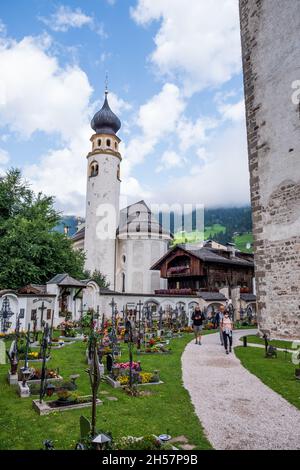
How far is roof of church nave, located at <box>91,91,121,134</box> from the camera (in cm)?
4438

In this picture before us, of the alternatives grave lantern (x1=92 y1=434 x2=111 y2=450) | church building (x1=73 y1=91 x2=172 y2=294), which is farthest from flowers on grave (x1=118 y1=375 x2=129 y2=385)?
church building (x1=73 y1=91 x2=172 y2=294)

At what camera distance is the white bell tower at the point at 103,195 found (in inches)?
1667

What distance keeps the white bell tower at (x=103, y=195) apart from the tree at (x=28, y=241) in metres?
6.90

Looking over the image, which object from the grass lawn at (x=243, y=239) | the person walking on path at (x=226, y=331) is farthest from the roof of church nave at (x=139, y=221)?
the grass lawn at (x=243, y=239)

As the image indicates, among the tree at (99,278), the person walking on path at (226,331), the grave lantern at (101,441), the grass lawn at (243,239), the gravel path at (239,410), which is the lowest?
the gravel path at (239,410)

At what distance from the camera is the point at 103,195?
43.4 meters

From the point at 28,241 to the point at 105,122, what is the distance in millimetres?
22839

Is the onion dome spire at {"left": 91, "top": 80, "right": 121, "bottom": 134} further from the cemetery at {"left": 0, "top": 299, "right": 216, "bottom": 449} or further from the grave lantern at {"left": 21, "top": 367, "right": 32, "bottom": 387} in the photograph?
the grave lantern at {"left": 21, "top": 367, "right": 32, "bottom": 387}

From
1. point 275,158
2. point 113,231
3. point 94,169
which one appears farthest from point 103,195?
point 275,158

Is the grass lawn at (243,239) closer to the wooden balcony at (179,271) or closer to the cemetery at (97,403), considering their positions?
the wooden balcony at (179,271)

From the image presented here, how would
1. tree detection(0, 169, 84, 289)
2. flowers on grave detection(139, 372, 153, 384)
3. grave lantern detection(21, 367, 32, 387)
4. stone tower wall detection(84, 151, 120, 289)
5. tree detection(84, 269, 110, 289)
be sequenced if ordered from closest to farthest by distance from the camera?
grave lantern detection(21, 367, 32, 387), flowers on grave detection(139, 372, 153, 384), tree detection(0, 169, 84, 289), tree detection(84, 269, 110, 289), stone tower wall detection(84, 151, 120, 289)

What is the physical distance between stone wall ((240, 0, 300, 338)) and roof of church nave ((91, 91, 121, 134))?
91.2ft

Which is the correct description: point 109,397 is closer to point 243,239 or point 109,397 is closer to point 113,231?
point 113,231
